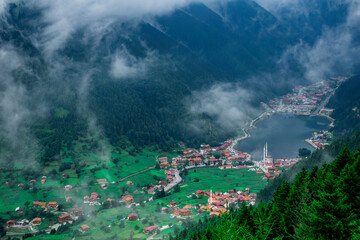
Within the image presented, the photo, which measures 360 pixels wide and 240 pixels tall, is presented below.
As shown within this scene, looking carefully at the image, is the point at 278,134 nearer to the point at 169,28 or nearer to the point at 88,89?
the point at 88,89

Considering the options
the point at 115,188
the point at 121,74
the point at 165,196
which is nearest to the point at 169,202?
the point at 165,196

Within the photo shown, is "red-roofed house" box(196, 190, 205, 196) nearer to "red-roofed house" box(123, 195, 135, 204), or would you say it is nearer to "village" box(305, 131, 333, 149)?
"red-roofed house" box(123, 195, 135, 204)

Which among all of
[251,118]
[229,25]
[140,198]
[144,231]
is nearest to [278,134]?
[251,118]

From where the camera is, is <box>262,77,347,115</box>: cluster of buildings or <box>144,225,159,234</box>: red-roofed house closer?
<box>144,225,159,234</box>: red-roofed house

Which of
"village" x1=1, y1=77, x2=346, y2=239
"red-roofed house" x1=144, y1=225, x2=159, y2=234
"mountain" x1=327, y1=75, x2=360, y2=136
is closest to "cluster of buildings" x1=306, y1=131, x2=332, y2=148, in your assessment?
"village" x1=1, y1=77, x2=346, y2=239

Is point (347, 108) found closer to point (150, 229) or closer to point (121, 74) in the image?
point (121, 74)

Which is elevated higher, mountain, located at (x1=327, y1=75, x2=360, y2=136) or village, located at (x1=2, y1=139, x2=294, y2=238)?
mountain, located at (x1=327, y1=75, x2=360, y2=136)

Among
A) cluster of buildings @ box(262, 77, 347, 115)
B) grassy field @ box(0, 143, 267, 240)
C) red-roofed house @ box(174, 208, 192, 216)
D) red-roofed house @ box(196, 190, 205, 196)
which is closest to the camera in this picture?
grassy field @ box(0, 143, 267, 240)
